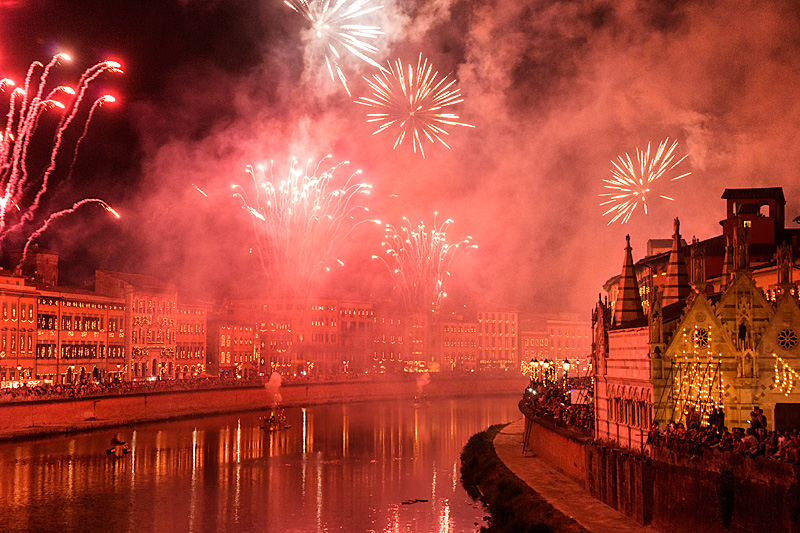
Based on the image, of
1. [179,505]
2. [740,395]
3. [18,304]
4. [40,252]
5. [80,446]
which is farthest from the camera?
[40,252]

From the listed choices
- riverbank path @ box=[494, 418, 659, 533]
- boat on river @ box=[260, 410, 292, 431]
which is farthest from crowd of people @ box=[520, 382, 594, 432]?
boat on river @ box=[260, 410, 292, 431]

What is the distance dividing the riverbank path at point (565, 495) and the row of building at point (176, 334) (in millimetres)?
59754

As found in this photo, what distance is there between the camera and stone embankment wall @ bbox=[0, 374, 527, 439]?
73.6m

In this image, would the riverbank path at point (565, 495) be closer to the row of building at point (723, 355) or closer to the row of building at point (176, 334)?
the row of building at point (723, 355)

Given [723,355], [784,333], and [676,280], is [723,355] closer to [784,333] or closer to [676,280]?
[784,333]

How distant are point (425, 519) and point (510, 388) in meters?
118

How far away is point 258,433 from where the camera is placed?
285 feet

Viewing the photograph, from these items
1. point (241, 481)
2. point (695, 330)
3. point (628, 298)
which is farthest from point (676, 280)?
point (241, 481)

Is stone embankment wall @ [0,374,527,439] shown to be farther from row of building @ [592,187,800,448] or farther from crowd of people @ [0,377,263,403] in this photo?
row of building @ [592,187,800,448]

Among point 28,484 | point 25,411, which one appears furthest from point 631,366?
point 25,411

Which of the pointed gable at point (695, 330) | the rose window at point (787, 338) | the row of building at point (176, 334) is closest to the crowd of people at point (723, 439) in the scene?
the pointed gable at point (695, 330)

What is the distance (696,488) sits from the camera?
25.8 metres

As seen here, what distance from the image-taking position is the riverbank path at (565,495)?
31.1 m

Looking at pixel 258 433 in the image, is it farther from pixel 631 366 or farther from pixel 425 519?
pixel 631 366
